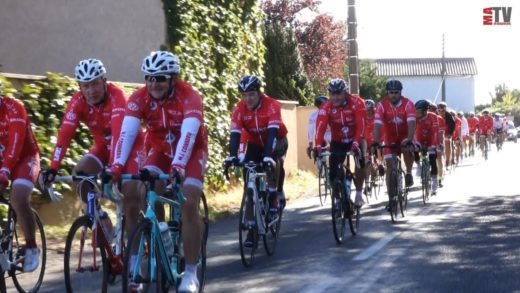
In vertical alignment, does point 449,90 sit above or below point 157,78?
above

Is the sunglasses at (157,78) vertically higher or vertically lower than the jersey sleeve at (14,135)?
higher

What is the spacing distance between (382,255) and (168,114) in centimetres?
371

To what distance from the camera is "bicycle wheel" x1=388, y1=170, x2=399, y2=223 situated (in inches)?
493

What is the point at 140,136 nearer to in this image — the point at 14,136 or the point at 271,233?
the point at 14,136

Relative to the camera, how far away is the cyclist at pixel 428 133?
1673 cm

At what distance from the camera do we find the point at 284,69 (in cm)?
2848

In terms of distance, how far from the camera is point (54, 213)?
459 inches

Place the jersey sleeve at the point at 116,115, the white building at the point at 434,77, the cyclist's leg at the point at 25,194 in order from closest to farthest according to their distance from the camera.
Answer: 1. the jersey sleeve at the point at 116,115
2. the cyclist's leg at the point at 25,194
3. the white building at the point at 434,77

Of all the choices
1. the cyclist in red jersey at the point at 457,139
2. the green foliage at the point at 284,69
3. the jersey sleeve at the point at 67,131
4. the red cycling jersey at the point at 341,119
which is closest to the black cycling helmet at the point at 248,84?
the red cycling jersey at the point at 341,119

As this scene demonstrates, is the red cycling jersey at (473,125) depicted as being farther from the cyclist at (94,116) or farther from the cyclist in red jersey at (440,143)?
the cyclist at (94,116)

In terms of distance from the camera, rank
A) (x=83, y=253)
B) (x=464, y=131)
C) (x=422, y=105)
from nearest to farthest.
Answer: (x=83, y=253)
(x=422, y=105)
(x=464, y=131)

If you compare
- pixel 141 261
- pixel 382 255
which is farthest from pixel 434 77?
pixel 141 261

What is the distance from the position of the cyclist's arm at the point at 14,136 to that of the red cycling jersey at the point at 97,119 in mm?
299

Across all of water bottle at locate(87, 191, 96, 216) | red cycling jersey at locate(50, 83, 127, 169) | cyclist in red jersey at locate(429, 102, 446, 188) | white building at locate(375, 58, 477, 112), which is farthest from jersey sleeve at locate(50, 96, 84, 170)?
white building at locate(375, 58, 477, 112)
